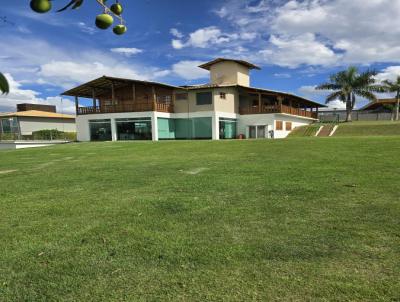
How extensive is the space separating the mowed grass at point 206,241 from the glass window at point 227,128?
84.8 ft

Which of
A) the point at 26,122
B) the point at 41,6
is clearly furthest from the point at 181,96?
the point at 41,6

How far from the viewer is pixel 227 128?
3366 cm

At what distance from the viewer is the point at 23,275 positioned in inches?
122

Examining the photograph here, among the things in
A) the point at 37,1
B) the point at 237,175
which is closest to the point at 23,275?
the point at 37,1

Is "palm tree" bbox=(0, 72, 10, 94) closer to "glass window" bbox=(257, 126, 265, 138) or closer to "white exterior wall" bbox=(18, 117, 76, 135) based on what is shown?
"glass window" bbox=(257, 126, 265, 138)

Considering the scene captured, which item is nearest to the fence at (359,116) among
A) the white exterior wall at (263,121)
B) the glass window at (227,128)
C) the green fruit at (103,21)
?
the white exterior wall at (263,121)

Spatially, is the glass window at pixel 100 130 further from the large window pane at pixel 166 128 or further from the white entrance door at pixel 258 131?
the white entrance door at pixel 258 131

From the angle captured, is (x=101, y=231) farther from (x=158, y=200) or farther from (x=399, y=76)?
(x=399, y=76)

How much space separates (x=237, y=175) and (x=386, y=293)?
17.7 ft

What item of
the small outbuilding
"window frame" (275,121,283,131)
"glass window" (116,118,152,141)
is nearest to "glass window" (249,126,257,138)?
"window frame" (275,121,283,131)

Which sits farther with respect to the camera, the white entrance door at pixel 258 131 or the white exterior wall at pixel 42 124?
the white exterior wall at pixel 42 124

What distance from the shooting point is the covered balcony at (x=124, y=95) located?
3198cm

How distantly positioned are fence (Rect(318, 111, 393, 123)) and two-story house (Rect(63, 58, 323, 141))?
22516 mm

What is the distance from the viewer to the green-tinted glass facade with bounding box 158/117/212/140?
32156 millimetres
